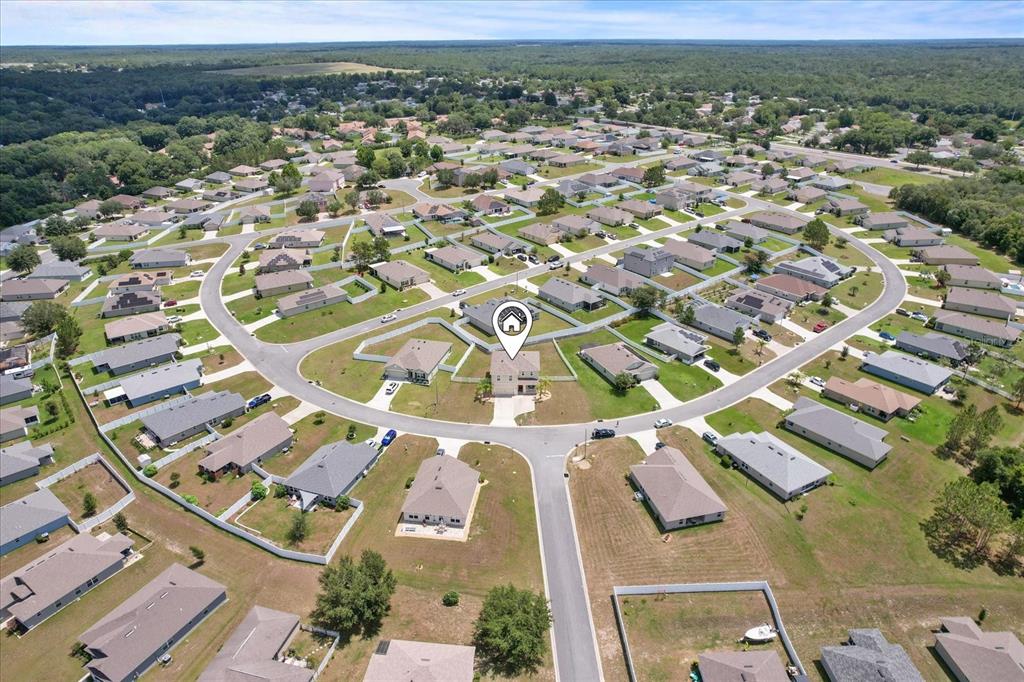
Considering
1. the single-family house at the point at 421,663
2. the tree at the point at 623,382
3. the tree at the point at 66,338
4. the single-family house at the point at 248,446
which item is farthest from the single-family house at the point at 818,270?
the tree at the point at 66,338

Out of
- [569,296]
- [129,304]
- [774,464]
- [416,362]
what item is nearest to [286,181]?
[129,304]

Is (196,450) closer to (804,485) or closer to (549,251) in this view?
(804,485)

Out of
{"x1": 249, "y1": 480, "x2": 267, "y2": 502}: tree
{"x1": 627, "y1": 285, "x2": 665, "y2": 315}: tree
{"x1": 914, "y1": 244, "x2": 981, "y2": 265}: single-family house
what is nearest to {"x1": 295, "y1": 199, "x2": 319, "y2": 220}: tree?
{"x1": 627, "y1": 285, "x2": 665, "y2": 315}: tree

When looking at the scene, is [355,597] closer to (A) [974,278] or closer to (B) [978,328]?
(B) [978,328]

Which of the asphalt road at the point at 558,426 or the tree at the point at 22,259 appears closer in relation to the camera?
the asphalt road at the point at 558,426

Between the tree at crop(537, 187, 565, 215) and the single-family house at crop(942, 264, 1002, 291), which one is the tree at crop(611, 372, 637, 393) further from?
the single-family house at crop(942, 264, 1002, 291)

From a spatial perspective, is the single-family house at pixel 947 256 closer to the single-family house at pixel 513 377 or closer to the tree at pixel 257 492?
the single-family house at pixel 513 377
